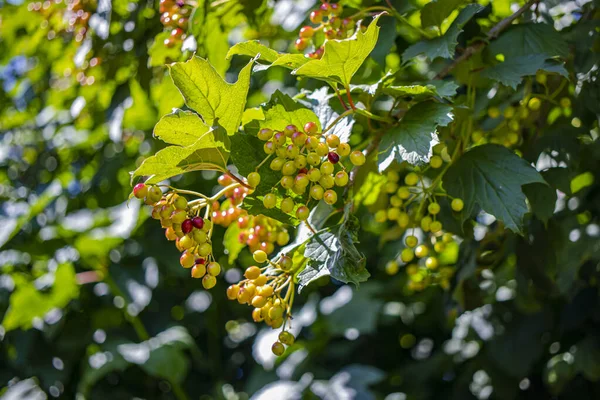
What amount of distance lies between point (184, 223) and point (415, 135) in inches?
15.1

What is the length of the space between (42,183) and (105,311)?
578mm

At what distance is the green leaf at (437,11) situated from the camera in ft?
3.91

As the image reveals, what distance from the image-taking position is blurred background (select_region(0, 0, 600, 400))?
185 cm

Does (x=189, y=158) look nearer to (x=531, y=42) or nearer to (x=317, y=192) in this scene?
(x=317, y=192)

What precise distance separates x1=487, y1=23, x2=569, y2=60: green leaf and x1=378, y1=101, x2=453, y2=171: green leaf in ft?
0.93

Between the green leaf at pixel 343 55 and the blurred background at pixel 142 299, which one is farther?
the blurred background at pixel 142 299

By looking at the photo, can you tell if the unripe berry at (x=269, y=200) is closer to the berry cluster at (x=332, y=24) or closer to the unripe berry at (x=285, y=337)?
the unripe berry at (x=285, y=337)

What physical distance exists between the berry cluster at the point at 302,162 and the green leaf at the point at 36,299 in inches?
55.0

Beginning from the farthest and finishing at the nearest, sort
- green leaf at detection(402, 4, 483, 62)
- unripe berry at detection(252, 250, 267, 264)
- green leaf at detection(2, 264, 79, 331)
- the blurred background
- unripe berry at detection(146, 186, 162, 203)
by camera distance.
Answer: green leaf at detection(2, 264, 79, 331) → the blurred background → green leaf at detection(402, 4, 483, 62) → unripe berry at detection(252, 250, 267, 264) → unripe berry at detection(146, 186, 162, 203)

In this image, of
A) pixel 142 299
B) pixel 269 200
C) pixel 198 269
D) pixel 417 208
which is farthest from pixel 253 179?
pixel 142 299

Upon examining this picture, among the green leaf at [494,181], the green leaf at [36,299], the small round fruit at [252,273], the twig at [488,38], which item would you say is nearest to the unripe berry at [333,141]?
the small round fruit at [252,273]

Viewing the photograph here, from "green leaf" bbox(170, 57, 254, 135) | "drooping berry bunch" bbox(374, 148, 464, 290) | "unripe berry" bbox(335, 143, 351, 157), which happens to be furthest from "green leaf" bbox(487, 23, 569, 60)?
"green leaf" bbox(170, 57, 254, 135)

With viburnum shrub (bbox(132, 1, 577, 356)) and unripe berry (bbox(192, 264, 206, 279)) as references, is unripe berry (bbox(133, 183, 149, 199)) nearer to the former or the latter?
viburnum shrub (bbox(132, 1, 577, 356))

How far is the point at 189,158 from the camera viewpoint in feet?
3.02
